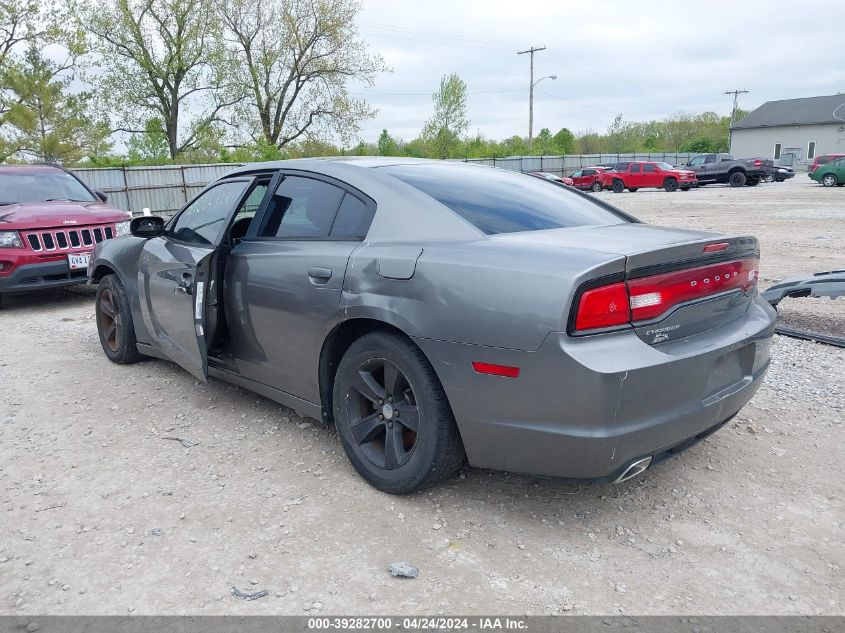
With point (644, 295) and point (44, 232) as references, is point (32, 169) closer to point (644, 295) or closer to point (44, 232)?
point (44, 232)

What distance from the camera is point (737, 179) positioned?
3183 cm

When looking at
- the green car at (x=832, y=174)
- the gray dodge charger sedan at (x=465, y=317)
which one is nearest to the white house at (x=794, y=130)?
the green car at (x=832, y=174)

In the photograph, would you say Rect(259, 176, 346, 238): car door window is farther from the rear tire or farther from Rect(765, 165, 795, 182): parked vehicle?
Rect(765, 165, 795, 182): parked vehicle

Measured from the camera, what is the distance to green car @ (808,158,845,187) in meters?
28.4

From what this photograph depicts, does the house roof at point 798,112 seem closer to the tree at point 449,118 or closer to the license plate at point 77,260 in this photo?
the tree at point 449,118

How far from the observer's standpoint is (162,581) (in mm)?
2453

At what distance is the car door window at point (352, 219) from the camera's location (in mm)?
3168

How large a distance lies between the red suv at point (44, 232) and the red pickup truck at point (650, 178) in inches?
1103

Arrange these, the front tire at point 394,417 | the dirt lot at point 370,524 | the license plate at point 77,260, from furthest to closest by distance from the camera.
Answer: the license plate at point 77,260 → the front tire at point 394,417 → the dirt lot at point 370,524

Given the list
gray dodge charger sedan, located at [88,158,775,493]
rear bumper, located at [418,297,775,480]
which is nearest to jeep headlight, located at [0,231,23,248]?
gray dodge charger sedan, located at [88,158,775,493]

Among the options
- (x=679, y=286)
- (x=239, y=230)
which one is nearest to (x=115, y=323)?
(x=239, y=230)

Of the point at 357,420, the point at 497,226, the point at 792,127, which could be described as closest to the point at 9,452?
the point at 357,420

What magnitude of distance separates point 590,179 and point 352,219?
3261cm

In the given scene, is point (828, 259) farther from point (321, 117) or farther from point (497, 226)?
point (321, 117)
